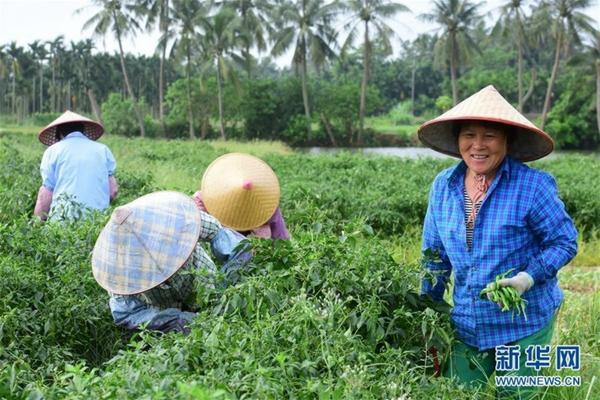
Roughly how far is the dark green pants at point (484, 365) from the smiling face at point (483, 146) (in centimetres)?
69

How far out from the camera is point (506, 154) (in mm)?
3045

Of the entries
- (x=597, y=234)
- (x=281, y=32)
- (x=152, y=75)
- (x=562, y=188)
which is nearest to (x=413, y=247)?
(x=597, y=234)

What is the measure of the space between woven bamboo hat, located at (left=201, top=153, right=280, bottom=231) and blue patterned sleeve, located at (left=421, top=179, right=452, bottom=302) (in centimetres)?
107

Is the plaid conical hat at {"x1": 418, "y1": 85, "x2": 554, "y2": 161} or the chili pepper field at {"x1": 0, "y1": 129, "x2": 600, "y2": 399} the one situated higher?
the plaid conical hat at {"x1": 418, "y1": 85, "x2": 554, "y2": 161}

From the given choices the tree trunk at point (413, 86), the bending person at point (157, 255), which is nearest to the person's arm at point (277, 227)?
the bending person at point (157, 255)

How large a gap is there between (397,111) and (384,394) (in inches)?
2422

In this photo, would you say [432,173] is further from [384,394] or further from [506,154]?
[384,394]

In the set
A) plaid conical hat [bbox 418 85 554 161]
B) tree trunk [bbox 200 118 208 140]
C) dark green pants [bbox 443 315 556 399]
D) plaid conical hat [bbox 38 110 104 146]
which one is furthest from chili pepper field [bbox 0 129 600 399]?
tree trunk [bbox 200 118 208 140]

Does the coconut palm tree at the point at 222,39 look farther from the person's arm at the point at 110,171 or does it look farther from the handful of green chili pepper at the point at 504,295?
the handful of green chili pepper at the point at 504,295

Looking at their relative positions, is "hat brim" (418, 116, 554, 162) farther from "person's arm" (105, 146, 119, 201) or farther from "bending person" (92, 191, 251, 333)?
"person's arm" (105, 146, 119, 201)

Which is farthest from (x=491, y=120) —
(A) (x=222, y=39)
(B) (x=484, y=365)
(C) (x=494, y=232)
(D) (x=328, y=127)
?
(D) (x=328, y=127)

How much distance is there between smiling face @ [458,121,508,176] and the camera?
2873 millimetres

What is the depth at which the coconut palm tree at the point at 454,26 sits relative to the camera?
40.0 meters

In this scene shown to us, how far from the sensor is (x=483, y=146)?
2.91 m
